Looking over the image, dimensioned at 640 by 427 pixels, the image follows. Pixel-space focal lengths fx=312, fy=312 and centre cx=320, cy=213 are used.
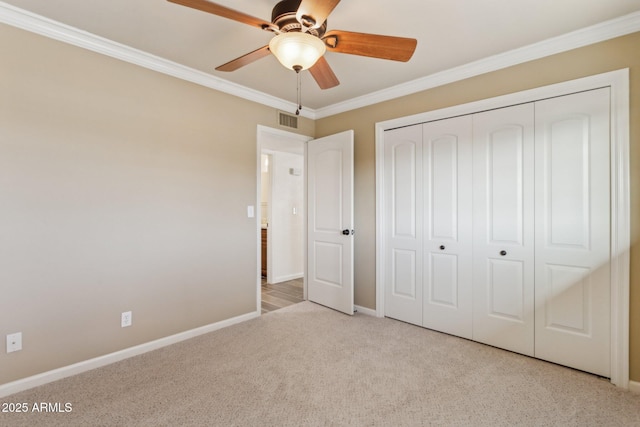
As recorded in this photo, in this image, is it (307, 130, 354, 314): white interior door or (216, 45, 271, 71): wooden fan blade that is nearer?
(216, 45, 271, 71): wooden fan blade

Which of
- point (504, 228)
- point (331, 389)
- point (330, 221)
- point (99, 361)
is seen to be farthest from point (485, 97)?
point (99, 361)

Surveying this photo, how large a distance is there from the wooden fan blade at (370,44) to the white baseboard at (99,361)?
2.63m

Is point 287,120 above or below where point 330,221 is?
above

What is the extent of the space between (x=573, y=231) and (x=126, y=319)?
11.4 feet

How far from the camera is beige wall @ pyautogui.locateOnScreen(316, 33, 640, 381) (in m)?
2.05

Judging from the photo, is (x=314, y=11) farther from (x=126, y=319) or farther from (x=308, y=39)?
(x=126, y=319)

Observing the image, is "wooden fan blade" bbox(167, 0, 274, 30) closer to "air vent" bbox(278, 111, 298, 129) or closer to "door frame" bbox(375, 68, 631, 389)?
"air vent" bbox(278, 111, 298, 129)

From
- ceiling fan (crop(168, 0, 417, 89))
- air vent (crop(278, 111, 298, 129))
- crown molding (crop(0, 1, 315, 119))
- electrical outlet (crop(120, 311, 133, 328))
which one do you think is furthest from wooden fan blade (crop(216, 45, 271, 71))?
electrical outlet (crop(120, 311, 133, 328))

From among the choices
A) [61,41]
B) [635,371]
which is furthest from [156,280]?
[635,371]

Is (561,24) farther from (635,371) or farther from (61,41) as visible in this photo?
(61,41)

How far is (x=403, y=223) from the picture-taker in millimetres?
3248

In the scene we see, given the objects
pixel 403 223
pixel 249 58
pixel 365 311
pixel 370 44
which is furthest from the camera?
pixel 365 311

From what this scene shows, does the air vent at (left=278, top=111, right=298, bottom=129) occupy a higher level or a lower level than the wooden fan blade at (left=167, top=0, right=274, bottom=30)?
higher

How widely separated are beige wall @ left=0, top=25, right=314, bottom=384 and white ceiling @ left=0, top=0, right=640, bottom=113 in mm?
328
